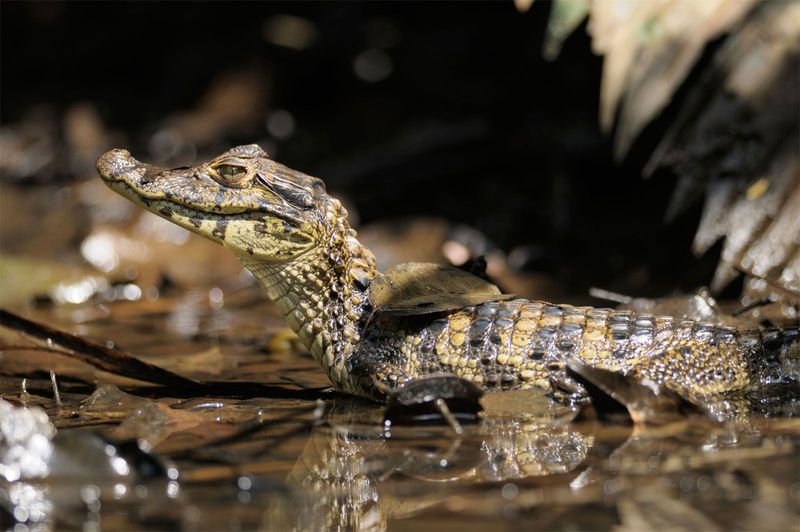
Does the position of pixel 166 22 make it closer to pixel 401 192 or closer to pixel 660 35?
pixel 401 192

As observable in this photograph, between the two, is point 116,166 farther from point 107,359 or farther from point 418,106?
point 418,106

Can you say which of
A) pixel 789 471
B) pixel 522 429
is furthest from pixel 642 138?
pixel 789 471

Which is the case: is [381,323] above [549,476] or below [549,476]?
above

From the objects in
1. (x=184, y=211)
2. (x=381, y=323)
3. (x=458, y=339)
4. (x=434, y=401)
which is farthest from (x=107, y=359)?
(x=434, y=401)

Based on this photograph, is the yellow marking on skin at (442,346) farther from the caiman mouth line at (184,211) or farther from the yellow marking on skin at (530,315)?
the caiman mouth line at (184,211)

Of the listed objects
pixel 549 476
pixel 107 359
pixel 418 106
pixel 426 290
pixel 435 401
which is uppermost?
pixel 418 106

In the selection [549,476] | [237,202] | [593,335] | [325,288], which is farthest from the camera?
[325,288]
